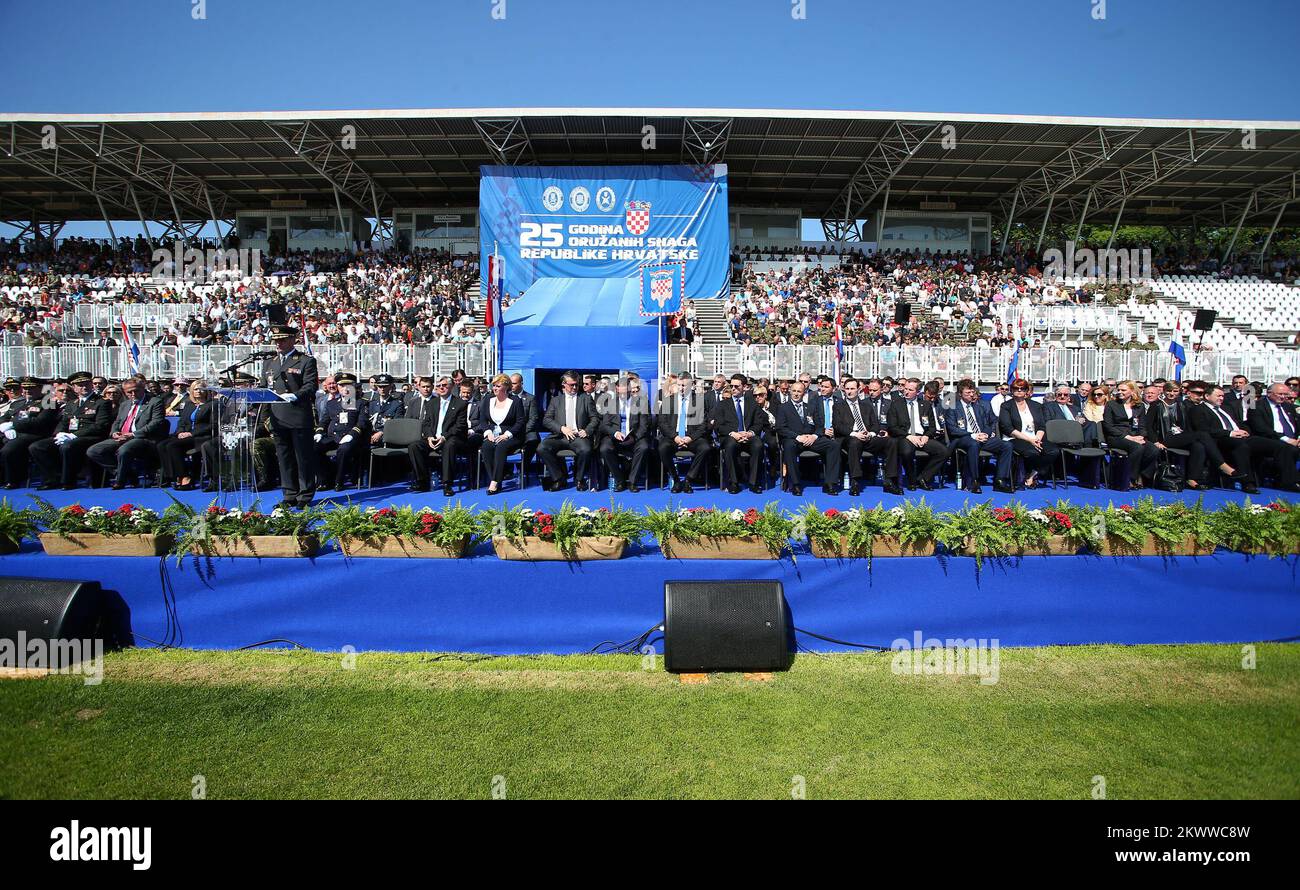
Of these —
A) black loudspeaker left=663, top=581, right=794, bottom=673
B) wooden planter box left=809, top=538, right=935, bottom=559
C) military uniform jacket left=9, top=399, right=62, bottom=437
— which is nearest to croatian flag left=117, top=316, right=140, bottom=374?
military uniform jacket left=9, top=399, right=62, bottom=437

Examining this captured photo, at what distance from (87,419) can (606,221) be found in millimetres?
17430

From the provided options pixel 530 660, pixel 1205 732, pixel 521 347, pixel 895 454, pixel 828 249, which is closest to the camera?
pixel 1205 732

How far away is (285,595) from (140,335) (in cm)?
2053

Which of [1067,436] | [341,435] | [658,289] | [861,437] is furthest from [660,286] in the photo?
[1067,436]

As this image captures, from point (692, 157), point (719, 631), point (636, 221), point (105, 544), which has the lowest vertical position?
point (719, 631)

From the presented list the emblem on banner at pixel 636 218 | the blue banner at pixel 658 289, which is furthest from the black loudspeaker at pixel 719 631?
the emblem on banner at pixel 636 218

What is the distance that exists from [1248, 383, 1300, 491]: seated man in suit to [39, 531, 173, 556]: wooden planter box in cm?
1249

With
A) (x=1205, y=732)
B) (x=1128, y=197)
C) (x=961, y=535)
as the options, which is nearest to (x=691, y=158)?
(x=1128, y=197)

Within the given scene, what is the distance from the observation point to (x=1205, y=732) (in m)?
3.54

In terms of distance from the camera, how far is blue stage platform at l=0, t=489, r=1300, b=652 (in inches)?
189

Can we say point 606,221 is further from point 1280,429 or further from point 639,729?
point 639,729

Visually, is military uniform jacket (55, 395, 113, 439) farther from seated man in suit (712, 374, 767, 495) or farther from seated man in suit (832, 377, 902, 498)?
seated man in suit (832, 377, 902, 498)

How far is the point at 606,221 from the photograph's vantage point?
2358cm
